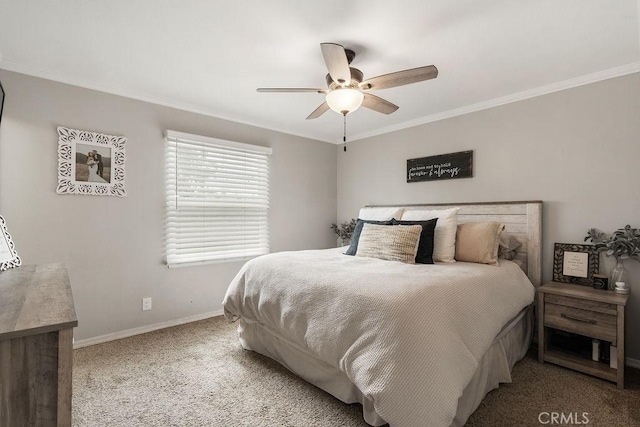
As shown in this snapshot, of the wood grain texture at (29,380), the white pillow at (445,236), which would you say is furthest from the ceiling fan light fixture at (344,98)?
the wood grain texture at (29,380)

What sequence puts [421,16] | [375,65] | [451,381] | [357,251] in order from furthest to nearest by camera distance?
1. [357,251]
2. [375,65]
3. [421,16]
4. [451,381]

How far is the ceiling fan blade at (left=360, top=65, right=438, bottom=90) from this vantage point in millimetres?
1863

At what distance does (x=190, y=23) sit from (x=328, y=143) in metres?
2.87

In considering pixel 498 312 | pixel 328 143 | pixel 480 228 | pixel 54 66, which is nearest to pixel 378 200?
pixel 328 143

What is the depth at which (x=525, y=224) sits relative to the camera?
279cm

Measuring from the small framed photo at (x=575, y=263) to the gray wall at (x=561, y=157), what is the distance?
6 cm

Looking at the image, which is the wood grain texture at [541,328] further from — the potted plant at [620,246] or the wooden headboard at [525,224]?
the potted plant at [620,246]

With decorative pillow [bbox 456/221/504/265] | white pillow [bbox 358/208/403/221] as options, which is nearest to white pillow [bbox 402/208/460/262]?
decorative pillow [bbox 456/221/504/265]

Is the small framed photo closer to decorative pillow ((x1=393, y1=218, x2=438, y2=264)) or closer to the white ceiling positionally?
decorative pillow ((x1=393, y1=218, x2=438, y2=264))

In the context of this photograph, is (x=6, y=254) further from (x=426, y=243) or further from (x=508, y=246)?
(x=508, y=246)

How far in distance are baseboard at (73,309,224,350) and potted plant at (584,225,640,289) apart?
11.9ft

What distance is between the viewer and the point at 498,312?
1.93 m

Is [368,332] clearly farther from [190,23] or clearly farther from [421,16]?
[190,23]

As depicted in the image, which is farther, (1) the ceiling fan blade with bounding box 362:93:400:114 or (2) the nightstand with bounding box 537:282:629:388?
(1) the ceiling fan blade with bounding box 362:93:400:114
